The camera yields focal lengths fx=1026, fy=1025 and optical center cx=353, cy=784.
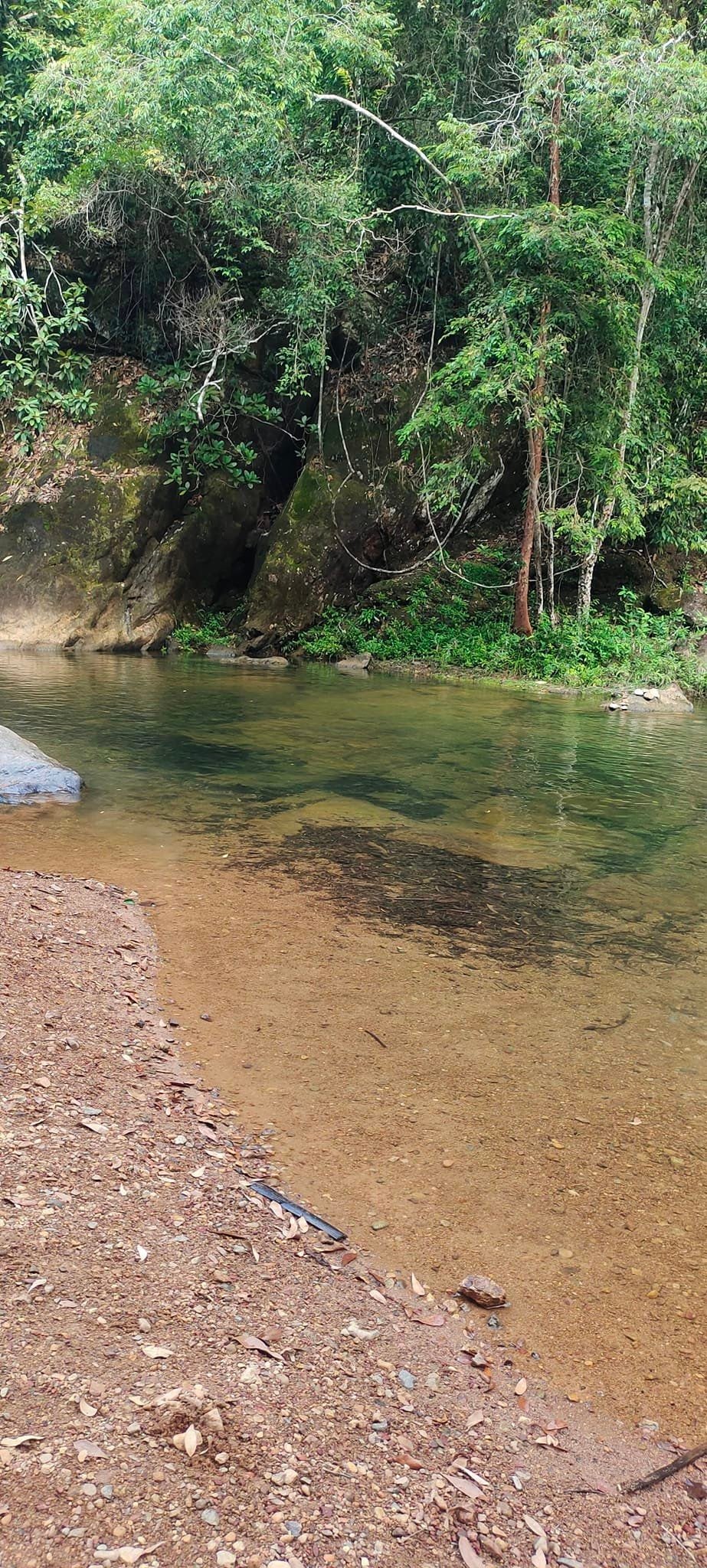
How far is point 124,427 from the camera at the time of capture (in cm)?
1781

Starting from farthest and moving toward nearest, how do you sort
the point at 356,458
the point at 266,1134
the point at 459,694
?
1. the point at 356,458
2. the point at 459,694
3. the point at 266,1134

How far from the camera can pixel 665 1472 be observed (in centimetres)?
203

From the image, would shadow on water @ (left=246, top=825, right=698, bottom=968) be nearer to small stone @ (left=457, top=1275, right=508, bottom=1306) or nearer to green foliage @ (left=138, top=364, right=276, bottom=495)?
small stone @ (left=457, top=1275, right=508, bottom=1306)

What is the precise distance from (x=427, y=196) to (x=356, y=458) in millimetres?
4013

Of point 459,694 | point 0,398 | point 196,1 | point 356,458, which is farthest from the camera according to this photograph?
point 0,398

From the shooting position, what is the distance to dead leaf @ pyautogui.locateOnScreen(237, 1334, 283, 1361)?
219cm

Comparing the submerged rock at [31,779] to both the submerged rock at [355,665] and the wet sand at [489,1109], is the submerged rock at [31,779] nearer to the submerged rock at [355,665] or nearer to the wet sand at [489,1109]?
the wet sand at [489,1109]

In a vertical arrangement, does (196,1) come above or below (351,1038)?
above

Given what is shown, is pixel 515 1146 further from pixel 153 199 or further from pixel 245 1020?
pixel 153 199

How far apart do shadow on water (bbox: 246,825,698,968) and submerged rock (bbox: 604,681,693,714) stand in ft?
24.9

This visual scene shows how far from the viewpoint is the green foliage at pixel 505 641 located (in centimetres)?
1511

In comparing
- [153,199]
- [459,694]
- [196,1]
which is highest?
[196,1]

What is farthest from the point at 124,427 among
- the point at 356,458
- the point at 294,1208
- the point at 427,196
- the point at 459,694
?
the point at 294,1208

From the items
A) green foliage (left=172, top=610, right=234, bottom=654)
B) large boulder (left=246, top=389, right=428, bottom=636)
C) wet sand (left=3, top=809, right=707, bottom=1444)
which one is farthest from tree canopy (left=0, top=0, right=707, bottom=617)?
wet sand (left=3, top=809, right=707, bottom=1444)
